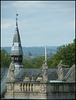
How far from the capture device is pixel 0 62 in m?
117

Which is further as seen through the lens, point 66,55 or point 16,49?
point 66,55

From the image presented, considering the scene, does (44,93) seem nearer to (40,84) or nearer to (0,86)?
(40,84)

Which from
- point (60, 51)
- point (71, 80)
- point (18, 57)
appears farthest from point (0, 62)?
point (71, 80)

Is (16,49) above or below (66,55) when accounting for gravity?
above

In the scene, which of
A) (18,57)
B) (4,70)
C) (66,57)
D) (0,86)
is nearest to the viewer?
(0,86)

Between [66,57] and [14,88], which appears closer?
[14,88]

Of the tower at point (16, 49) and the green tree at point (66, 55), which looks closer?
the tower at point (16, 49)

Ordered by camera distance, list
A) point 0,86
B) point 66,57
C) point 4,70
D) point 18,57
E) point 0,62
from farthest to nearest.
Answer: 1. point 0,62
2. point 66,57
3. point 18,57
4. point 4,70
5. point 0,86

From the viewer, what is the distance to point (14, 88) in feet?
135

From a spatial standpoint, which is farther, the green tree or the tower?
the green tree

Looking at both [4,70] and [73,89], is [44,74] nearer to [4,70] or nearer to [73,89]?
[73,89]

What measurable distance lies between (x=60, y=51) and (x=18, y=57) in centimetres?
4974

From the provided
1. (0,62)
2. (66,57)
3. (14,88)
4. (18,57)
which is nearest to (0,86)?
(14,88)

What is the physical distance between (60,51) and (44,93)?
242ft
